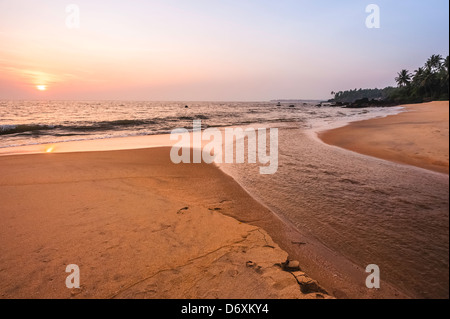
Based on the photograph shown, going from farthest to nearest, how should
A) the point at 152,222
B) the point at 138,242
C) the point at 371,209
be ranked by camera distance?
1. the point at 152,222
2. the point at 371,209
3. the point at 138,242

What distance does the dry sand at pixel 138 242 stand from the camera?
2958 mm

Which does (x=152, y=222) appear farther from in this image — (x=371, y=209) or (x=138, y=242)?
(x=371, y=209)

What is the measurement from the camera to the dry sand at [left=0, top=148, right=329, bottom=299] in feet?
9.70

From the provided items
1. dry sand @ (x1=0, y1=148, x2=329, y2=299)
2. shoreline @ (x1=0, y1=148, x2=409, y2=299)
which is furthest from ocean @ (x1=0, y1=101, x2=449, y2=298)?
dry sand @ (x1=0, y1=148, x2=329, y2=299)

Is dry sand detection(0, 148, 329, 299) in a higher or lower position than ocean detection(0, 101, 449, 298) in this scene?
lower

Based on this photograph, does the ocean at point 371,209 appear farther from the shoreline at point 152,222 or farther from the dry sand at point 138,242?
the dry sand at point 138,242

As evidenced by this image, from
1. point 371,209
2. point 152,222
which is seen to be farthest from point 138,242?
point 371,209

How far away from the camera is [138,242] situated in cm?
395

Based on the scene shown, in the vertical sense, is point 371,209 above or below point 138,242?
above

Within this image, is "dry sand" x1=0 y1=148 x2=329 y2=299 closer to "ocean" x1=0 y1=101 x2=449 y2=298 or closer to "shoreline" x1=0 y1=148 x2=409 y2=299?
"shoreline" x1=0 y1=148 x2=409 y2=299

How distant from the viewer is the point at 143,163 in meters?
9.74

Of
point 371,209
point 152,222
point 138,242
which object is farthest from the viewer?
point 152,222

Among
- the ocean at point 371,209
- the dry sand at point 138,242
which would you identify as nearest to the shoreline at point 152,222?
the dry sand at point 138,242
